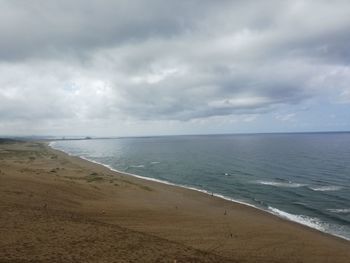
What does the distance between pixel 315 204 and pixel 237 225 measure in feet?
50.0

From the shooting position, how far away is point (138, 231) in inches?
882

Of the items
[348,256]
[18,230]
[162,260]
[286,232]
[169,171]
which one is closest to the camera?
[162,260]

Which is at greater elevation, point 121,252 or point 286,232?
point 121,252

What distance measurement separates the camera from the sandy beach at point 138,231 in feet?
54.0

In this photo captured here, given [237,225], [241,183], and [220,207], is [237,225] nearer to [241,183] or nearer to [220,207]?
[220,207]

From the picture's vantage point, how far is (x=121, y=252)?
16703mm

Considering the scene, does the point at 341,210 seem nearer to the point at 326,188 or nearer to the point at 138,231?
the point at 326,188

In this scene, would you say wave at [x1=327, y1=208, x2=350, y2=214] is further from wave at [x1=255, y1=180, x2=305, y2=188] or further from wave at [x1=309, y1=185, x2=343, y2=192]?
wave at [x1=255, y1=180, x2=305, y2=188]

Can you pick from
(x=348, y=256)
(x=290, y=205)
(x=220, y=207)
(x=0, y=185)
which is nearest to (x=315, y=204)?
(x=290, y=205)

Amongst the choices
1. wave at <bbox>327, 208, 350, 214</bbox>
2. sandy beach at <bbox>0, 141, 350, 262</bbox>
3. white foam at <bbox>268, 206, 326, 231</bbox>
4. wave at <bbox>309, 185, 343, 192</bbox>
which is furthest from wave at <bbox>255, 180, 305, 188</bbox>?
white foam at <bbox>268, 206, 326, 231</bbox>

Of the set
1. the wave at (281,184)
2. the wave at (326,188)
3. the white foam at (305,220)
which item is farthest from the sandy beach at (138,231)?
the wave at (281,184)

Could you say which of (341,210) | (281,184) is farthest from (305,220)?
(281,184)

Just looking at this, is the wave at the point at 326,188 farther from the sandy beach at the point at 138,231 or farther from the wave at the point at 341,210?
the sandy beach at the point at 138,231

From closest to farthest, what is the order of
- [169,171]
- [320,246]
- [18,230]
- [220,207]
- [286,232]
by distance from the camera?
[18,230] < [320,246] < [286,232] < [220,207] < [169,171]
